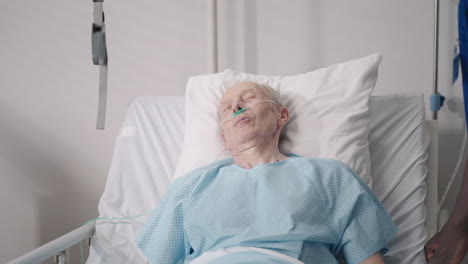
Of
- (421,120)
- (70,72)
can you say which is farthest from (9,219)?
(421,120)

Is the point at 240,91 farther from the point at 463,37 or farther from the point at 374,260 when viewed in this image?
the point at 463,37

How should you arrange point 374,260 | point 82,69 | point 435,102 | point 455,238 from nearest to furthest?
point 455,238 → point 374,260 → point 435,102 → point 82,69

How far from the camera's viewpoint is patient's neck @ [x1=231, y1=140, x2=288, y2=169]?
147 cm

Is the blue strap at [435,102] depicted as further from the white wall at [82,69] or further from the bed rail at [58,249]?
the bed rail at [58,249]

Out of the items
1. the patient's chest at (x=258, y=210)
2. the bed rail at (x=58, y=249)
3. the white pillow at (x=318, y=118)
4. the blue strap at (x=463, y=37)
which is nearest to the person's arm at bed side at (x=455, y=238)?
the patient's chest at (x=258, y=210)

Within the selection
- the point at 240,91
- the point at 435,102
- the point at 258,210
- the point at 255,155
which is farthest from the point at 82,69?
the point at 435,102

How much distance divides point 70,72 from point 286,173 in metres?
1.46

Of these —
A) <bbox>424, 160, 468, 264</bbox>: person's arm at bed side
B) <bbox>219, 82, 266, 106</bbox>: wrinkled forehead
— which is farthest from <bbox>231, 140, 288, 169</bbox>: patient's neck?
<bbox>424, 160, 468, 264</bbox>: person's arm at bed side

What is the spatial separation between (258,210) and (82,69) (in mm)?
1452

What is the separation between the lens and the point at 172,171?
1796mm

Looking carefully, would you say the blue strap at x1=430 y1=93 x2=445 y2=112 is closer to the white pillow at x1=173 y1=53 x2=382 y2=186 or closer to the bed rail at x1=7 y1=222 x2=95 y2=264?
the white pillow at x1=173 y1=53 x2=382 y2=186

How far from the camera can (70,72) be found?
2309mm

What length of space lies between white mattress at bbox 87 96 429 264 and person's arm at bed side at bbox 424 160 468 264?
0.38m

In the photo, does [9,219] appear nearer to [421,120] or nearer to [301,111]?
[301,111]
